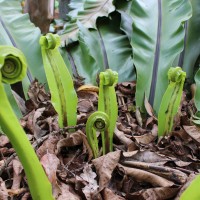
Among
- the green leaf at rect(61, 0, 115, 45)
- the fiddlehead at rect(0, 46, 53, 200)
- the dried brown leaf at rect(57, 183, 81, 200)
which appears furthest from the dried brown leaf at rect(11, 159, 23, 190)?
the green leaf at rect(61, 0, 115, 45)

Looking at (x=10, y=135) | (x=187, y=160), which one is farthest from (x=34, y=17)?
(x=10, y=135)

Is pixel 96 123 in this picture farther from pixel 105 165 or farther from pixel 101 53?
pixel 101 53

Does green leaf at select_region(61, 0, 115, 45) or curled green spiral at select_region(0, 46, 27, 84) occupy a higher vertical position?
curled green spiral at select_region(0, 46, 27, 84)

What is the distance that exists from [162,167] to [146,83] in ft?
1.88

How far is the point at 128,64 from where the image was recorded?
1.92 meters

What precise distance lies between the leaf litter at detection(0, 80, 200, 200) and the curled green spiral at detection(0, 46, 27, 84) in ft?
1.27

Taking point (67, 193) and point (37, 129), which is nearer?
point (67, 193)

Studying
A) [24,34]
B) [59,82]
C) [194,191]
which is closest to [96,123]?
[59,82]

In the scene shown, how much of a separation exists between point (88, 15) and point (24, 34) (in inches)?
16.9

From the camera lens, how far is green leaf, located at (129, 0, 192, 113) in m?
1.69

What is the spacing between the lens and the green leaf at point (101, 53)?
1.87m

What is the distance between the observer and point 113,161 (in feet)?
3.99

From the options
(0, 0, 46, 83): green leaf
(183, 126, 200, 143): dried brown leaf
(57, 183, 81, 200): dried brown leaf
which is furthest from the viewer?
(0, 0, 46, 83): green leaf

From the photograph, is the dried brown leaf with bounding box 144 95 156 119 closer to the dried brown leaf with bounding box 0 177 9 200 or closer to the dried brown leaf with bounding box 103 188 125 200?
the dried brown leaf with bounding box 103 188 125 200
